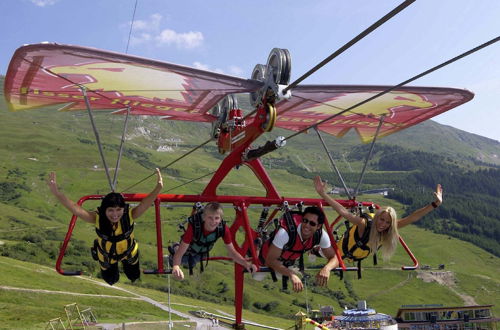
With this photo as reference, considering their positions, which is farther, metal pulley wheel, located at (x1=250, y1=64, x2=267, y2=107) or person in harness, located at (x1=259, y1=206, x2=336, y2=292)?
metal pulley wheel, located at (x1=250, y1=64, x2=267, y2=107)

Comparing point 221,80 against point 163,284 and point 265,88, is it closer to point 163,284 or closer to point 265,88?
point 265,88

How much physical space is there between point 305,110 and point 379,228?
7.30m

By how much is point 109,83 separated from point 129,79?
82cm

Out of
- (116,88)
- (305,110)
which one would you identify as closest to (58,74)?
(116,88)

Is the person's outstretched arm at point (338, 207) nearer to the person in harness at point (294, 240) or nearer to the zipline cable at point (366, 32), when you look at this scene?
the person in harness at point (294, 240)

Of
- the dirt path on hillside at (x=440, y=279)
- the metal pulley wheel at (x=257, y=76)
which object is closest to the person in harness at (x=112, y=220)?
the metal pulley wheel at (x=257, y=76)

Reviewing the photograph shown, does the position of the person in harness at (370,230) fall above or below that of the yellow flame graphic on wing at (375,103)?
below

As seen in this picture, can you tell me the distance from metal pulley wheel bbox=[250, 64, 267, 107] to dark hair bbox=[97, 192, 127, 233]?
14.3 feet

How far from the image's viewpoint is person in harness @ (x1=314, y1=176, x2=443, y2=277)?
11.1 meters

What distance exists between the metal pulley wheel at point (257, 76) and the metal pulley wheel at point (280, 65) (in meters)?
0.35

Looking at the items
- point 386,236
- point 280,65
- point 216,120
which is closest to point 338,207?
point 386,236

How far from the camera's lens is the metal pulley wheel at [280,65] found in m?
11.8

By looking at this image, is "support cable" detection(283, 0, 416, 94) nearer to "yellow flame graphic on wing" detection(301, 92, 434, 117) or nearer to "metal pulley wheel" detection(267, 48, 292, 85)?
"metal pulley wheel" detection(267, 48, 292, 85)

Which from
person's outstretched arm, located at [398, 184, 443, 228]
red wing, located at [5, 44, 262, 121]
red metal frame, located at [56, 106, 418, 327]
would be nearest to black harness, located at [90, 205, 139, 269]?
red metal frame, located at [56, 106, 418, 327]
